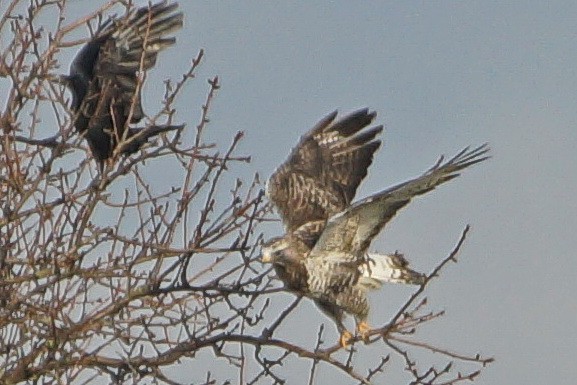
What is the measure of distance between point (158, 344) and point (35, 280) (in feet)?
2.08

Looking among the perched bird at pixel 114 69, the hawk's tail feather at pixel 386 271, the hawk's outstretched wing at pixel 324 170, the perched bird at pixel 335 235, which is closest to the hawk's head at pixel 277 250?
the perched bird at pixel 335 235

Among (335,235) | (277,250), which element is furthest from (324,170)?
(277,250)

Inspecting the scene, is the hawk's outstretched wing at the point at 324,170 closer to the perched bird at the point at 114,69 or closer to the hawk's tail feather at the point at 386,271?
the hawk's tail feather at the point at 386,271

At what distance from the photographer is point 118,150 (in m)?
6.11

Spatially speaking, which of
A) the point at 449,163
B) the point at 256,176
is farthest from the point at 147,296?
the point at 449,163

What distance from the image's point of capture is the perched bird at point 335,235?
26.1 feet

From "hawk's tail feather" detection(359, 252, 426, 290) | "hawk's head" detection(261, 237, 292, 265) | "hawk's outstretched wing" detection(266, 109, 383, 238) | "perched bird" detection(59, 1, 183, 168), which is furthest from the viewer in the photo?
"hawk's outstretched wing" detection(266, 109, 383, 238)

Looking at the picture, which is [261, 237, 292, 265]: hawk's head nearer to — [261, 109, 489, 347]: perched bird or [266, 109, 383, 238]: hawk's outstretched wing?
[261, 109, 489, 347]: perched bird

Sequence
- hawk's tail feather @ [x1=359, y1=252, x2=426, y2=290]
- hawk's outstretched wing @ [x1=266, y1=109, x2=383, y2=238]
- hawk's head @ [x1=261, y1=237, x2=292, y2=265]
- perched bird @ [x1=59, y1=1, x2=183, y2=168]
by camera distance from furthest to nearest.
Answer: hawk's outstretched wing @ [x1=266, y1=109, x2=383, y2=238]
hawk's tail feather @ [x1=359, y1=252, x2=426, y2=290]
perched bird @ [x1=59, y1=1, x2=183, y2=168]
hawk's head @ [x1=261, y1=237, x2=292, y2=265]

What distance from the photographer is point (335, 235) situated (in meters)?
8.34

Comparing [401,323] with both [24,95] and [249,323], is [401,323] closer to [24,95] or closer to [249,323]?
[249,323]

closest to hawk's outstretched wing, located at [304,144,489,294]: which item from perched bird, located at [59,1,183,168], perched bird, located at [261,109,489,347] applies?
perched bird, located at [261,109,489,347]

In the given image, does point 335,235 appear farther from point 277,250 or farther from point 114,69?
point 114,69

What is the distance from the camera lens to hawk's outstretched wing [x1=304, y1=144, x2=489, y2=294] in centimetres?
812
